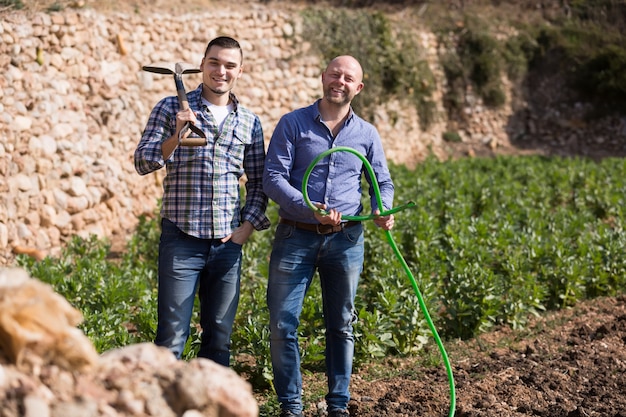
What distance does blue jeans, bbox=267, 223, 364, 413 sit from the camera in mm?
4109

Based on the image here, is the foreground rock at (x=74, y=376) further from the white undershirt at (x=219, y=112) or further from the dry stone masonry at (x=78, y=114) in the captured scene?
the dry stone masonry at (x=78, y=114)

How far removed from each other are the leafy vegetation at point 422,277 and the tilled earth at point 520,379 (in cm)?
26

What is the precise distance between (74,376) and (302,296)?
1.90m

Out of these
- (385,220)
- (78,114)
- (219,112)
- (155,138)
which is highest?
(219,112)

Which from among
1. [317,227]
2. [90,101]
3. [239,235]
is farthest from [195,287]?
[90,101]

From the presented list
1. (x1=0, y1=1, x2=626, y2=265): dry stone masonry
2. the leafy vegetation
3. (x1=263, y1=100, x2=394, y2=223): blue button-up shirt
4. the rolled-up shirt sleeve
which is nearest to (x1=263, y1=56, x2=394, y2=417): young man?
(x1=263, y1=100, x2=394, y2=223): blue button-up shirt

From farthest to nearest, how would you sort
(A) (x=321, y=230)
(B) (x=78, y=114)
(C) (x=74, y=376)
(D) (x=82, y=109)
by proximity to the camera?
(D) (x=82, y=109), (B) (x=78, y=114), (A) (x=321, y=230), (C) (x=74, y=376)

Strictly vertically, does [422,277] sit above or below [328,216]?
below

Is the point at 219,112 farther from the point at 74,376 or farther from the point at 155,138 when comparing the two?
the point at 74,376

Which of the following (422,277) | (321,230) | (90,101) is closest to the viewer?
(321,230)

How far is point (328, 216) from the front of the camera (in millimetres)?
3924

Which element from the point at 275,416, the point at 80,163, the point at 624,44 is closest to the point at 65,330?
the point at 275,416

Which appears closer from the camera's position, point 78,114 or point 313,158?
point 313,158

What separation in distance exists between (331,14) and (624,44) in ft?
30.3
